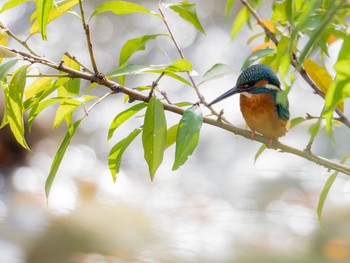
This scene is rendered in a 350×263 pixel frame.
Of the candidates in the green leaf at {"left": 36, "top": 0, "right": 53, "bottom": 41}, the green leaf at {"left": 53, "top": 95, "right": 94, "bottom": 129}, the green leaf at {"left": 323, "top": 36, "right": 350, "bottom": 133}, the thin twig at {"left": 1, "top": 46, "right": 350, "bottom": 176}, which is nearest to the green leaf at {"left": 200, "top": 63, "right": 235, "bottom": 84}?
the thin twig at {"left": 1, "top": 46, "right": 350, "bottom": 176}

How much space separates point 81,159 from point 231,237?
1408 mm

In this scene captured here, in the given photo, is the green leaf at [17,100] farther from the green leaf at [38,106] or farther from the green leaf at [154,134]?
the green leaf at [154,134]

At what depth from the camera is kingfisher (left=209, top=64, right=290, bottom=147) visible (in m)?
1.80

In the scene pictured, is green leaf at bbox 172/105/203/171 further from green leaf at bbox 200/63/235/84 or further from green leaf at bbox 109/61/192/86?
green leaf at bbox 200/63/235/84

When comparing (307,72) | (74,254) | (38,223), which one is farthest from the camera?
(38,223)

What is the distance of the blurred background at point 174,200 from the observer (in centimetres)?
384

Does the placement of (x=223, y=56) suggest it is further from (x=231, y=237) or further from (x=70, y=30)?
(x=231, y=237)

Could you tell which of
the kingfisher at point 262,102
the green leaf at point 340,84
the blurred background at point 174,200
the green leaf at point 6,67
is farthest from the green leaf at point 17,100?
the blurred background at point 174,200

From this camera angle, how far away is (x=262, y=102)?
185 centimetres

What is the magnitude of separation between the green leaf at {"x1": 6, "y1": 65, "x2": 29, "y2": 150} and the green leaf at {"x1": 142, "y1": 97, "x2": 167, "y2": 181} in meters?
0.21

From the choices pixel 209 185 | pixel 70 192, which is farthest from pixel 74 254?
pixel 209 185

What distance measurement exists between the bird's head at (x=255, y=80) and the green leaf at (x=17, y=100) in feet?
2.18

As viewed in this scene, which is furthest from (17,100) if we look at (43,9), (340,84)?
(340,84)

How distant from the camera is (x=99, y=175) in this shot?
4.71m
